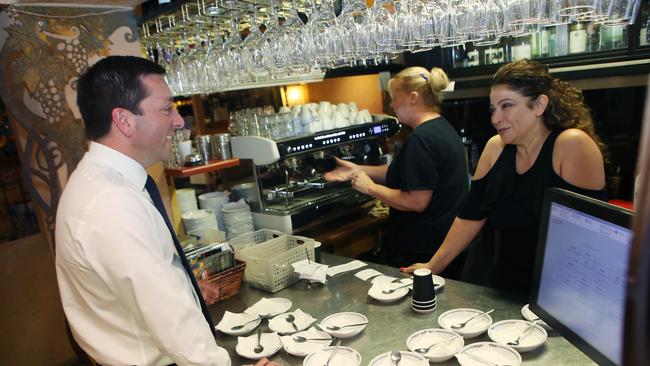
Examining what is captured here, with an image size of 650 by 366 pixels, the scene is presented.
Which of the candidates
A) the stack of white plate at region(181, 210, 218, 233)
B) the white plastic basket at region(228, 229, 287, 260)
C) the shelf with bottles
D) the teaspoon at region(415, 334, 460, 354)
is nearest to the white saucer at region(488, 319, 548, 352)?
the teaspoon at region(415, 334, 460, 354)

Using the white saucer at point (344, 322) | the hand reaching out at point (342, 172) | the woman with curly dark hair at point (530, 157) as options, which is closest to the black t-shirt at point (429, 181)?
the hand reaching out at point (342, 172)

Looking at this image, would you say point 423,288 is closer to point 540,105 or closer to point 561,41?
point 540,105

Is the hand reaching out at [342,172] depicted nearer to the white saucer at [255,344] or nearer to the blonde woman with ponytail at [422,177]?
the blonde woman with ponytail at [422,177]

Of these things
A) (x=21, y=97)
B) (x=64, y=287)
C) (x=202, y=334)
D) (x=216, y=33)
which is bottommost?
(x=202, y=334)

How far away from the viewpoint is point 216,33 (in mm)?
2391

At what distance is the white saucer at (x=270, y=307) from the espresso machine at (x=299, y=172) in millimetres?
838

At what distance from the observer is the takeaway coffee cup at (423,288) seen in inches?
63.3

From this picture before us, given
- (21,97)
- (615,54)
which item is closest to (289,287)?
(21,97)

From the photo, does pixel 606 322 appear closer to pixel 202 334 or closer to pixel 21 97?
pixel 202 334

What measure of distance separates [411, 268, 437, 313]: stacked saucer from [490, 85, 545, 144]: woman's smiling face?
0.63 meters

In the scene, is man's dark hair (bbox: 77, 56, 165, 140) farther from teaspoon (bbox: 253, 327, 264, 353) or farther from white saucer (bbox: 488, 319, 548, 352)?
white saucer (bbox: 488, 319, 548, 352)

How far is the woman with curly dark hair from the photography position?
1599 millimetres

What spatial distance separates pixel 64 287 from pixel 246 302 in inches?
30.1

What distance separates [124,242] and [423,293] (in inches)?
40.1
